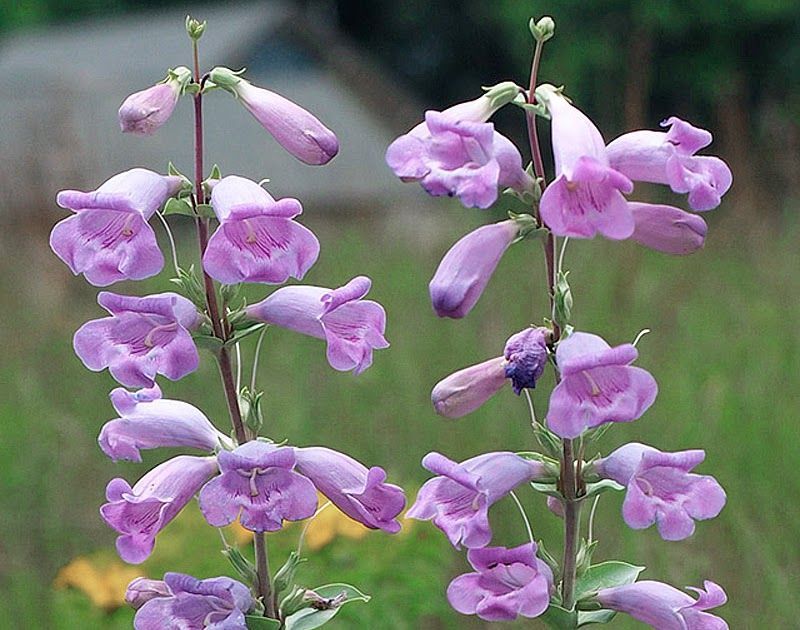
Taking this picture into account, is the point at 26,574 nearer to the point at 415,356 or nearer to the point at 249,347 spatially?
the point at 415,356

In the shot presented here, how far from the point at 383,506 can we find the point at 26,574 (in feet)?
6.37

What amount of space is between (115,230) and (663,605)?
0.82 metres

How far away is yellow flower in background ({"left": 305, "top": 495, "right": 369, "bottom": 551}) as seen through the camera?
2686 mm

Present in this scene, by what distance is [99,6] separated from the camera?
104 ft

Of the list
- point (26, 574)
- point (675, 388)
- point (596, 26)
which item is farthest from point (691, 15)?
point (26, 574)

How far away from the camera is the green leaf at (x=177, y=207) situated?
160 centimetres

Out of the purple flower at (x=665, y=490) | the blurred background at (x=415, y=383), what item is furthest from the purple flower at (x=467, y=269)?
the blurred background at (x=415, y=383)

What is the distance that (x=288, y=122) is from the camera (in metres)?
1.64

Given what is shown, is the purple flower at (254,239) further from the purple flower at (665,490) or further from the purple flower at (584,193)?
the purple flower at (665,490)

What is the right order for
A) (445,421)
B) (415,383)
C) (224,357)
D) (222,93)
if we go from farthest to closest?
(222,93), (415,383), (445,421), (224,357)

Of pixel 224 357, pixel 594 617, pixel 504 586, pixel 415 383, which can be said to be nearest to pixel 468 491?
pixel 504 586

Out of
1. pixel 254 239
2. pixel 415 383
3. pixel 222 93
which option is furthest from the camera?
pixel 222 93

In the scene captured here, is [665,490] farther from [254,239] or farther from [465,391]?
[254,239]

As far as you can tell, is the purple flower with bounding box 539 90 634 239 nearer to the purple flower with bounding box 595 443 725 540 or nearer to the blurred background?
the purple flower with bounding box 595 443 725 540
